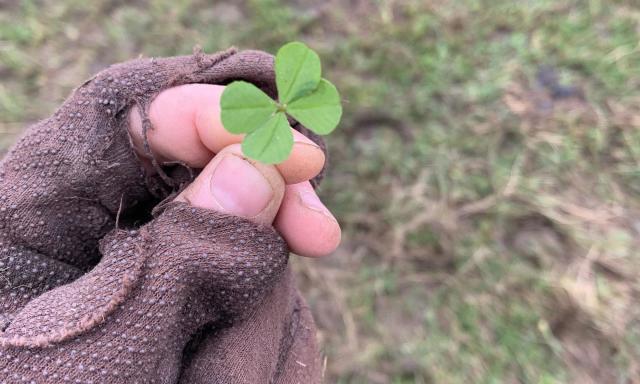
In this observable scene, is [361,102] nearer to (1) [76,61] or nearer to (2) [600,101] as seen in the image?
(2) [600,101]

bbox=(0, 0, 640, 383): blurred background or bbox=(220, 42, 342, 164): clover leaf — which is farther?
bbox=(0, 0, 640, 383): blurred background

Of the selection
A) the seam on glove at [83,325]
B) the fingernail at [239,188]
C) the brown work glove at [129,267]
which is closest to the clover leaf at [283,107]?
the fingernail at [239,188]

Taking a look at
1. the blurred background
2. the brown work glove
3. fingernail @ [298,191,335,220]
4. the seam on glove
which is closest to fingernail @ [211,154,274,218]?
the brown work glove

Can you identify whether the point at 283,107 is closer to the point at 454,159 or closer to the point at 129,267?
the point at 129,267

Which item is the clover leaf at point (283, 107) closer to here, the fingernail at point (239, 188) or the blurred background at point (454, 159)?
the fingernail at point (239, 188)

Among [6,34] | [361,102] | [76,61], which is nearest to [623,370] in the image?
[361,102]

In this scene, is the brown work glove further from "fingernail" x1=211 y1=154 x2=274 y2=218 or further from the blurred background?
the blurred background
